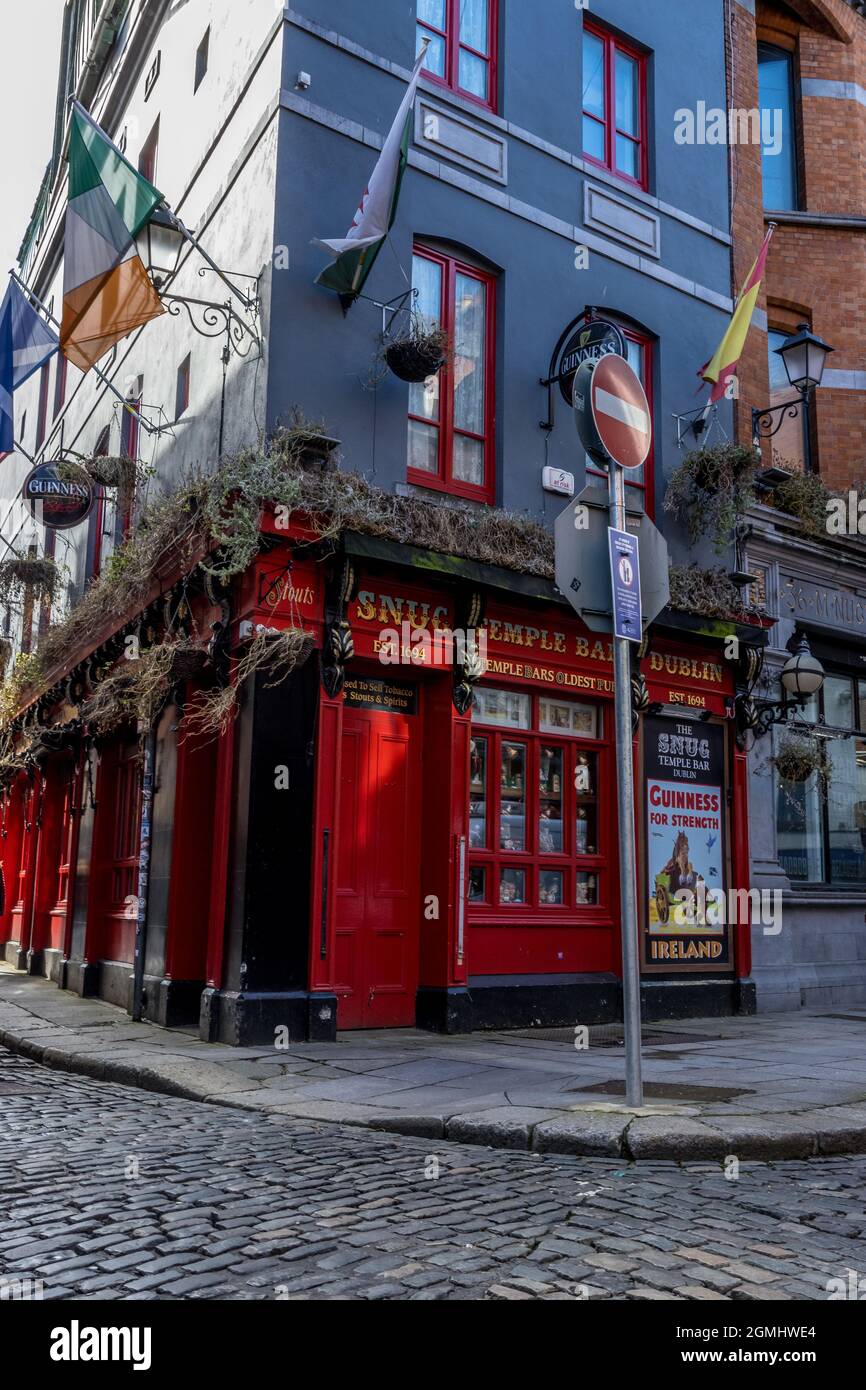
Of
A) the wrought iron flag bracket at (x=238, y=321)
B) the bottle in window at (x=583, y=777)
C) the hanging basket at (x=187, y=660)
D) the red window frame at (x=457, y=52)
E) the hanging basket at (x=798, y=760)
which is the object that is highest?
the red window frame at (x=457, y=52)

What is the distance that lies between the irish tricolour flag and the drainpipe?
3512mm

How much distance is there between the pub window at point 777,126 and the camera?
624 inches

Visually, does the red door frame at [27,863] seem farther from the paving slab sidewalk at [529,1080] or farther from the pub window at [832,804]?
the pub window at [832,804]

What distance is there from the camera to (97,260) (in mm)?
9875

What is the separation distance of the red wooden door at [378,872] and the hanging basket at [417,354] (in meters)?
2.85

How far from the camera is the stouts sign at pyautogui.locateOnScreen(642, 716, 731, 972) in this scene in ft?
37.3

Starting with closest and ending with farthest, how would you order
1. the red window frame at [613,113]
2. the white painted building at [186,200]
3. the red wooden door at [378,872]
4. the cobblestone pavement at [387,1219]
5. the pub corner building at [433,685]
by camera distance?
the cobblestone pavement at [387,1219], the pub corner building at [433,685], the red wooden door at [378,872], the white painted building at [186,200], the red window frame at [613,113]

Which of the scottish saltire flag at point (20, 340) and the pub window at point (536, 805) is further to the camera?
the scottish saltire flag at point (20, 340)

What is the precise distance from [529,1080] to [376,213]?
6463 mm

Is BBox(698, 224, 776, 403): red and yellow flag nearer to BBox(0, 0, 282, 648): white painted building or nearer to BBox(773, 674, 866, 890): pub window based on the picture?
BBox(773, 674, 866, 890): pub window

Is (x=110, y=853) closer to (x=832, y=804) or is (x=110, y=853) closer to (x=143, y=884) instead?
(x=143, y=884)

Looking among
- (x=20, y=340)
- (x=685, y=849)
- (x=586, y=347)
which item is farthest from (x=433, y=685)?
(x=20, y=340)

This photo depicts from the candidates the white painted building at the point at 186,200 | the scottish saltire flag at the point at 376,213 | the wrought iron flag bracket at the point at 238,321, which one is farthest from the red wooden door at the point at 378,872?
the scottish saltire flag at the point at 376,213
